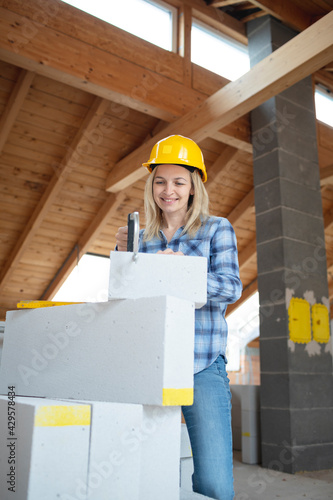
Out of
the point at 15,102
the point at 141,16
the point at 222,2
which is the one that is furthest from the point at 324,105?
the point at 15,102

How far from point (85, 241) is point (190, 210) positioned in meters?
4.23

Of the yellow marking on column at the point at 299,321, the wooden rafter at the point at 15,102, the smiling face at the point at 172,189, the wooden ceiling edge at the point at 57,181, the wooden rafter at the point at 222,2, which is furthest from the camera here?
the wooden rafter at the point at 222,2

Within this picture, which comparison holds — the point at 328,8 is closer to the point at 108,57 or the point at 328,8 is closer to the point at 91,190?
the point at 108,57

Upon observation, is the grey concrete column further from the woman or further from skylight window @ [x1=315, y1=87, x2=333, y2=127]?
the woman

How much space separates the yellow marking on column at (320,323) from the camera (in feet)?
12.5

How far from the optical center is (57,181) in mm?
4797

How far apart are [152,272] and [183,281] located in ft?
0.26

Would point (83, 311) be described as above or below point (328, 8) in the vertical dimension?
below

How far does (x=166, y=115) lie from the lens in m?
4.11

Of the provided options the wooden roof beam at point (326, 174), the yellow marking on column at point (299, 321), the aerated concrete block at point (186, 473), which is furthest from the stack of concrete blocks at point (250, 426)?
the wooden roof beam at point (326, 174)

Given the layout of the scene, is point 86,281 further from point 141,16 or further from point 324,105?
point 324,105

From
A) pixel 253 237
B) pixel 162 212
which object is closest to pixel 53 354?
pixel 162 212

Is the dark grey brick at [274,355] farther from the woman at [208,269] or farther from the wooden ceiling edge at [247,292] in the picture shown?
the wooden ceiling edge at [247,292]

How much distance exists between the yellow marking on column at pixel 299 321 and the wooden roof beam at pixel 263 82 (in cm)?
155
